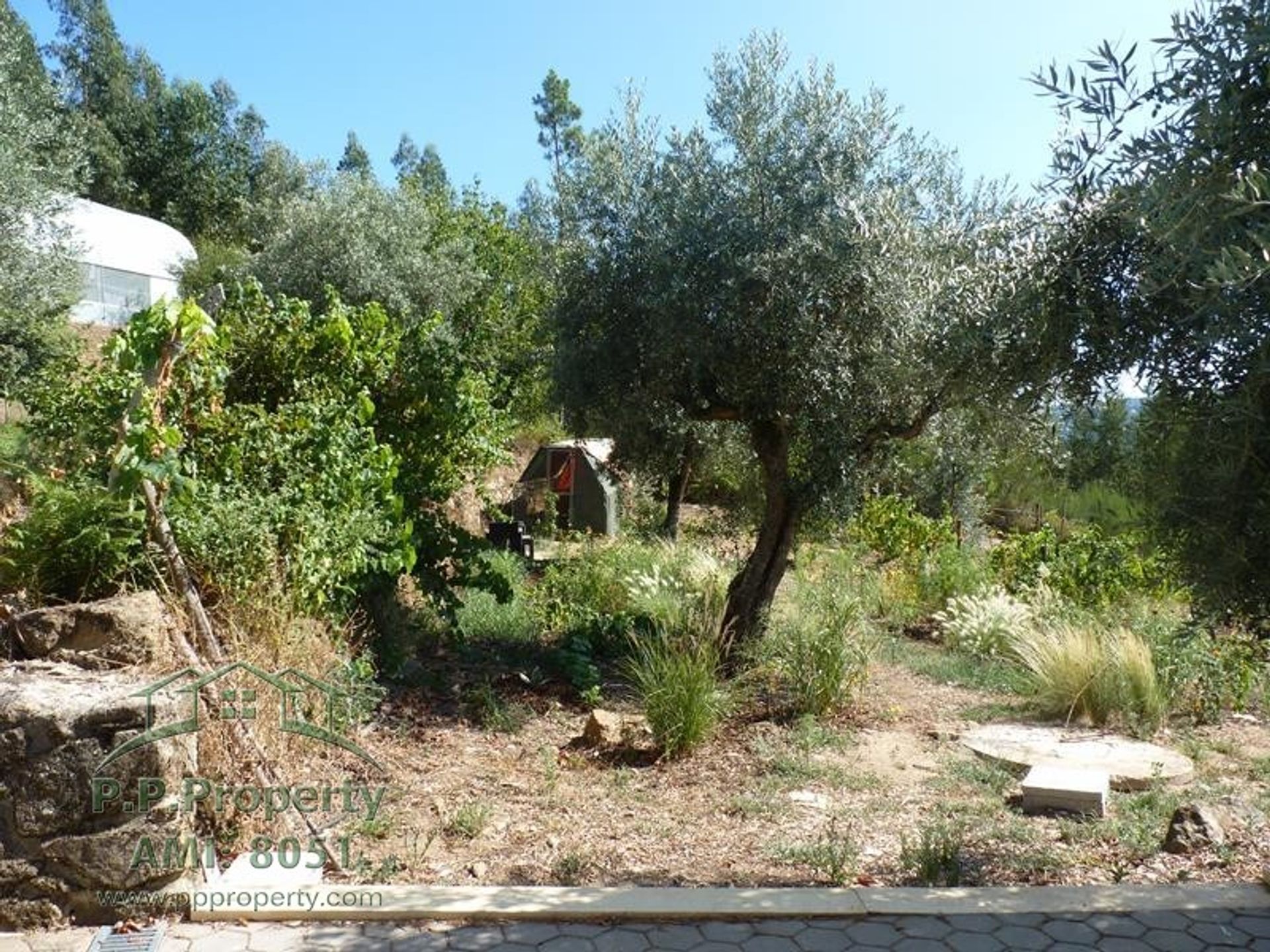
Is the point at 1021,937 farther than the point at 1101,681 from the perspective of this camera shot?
No

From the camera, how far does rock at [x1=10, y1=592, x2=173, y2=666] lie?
3998 millimetres

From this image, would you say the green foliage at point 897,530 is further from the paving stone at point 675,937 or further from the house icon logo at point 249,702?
the paving stone at point 675,937

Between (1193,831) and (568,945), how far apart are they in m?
2.67

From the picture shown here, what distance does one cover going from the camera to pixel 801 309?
636 cm

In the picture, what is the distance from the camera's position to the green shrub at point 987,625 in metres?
8.19

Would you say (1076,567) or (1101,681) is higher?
(1076,567)

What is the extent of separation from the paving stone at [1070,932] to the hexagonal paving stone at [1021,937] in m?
0.03

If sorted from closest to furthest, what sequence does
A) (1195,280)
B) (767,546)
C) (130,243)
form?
(1195,280) → (767,546) → (130,243)

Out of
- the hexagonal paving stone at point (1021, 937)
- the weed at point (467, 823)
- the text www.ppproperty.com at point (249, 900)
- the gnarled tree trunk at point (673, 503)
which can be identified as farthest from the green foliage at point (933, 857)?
the gnarled tree trunk at point (673, 503)

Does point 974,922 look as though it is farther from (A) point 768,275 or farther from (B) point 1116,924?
(A) point 768,275

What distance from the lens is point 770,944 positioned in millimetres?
3195

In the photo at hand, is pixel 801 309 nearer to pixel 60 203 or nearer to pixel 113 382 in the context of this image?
pixel 113 382

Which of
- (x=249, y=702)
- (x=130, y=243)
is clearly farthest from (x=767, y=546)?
(x=130, y=243)

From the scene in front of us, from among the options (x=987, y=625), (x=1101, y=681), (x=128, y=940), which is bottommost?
(x=128, y=940)
